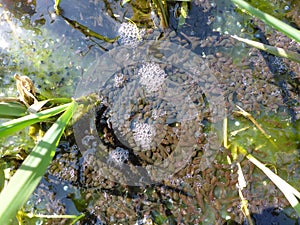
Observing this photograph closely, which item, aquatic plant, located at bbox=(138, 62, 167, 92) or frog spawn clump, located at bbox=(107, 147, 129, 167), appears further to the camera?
aquatic plant, located at bbox=(138, 62, 167, 92)

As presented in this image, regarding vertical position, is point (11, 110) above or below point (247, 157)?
above

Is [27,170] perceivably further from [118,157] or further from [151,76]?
[151,76]

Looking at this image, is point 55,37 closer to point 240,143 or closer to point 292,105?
point 240,143

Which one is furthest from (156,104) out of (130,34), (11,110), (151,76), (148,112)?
(11,110)

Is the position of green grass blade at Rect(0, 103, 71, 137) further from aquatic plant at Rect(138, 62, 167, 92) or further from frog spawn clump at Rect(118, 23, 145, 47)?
frog spawn clump at Rect(118, 23, 145, 47)

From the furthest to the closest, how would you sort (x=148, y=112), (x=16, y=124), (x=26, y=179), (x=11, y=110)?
1. (x=148, y=112)
2. (x=11, y=110)
3. (x=16, y=124)
4. (x=26, y=179)

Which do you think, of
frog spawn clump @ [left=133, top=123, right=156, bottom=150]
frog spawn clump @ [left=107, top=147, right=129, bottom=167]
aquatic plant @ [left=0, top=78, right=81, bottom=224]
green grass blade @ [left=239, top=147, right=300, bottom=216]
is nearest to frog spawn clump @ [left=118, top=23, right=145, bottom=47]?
frog spawn clump @ [left=133, top=123, right=156, bottom=150]
